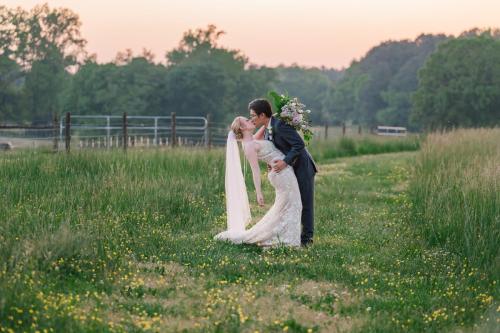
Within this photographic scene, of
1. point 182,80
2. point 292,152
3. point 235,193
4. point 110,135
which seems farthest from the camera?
point 182,80

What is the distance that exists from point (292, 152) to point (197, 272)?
2.30 meters

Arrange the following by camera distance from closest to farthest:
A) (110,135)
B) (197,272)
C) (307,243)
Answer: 1. (197,272)
2. (307,243)
3. (110,135)

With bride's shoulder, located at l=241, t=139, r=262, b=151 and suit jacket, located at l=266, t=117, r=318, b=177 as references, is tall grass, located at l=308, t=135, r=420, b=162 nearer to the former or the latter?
suit jacket, located at l=266, t=117, r=318, b=177

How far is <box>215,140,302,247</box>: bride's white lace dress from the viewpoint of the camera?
9.98 meters

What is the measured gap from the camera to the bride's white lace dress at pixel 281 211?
998cm

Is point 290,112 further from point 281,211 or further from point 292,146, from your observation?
point 281,211

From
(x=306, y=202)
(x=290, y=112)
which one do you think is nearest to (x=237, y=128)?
(x=290, y=112)

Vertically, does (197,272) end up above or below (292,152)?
below

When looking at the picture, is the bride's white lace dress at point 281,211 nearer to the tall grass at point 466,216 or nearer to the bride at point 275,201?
the bride at point 275,201

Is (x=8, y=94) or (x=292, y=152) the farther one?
(x=8, y=94)

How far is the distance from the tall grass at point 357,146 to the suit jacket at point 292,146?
17321mm

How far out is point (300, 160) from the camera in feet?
33.4

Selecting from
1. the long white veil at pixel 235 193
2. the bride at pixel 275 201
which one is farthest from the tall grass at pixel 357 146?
the bride at pixel 275 201

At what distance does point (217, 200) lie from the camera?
14266 mm
